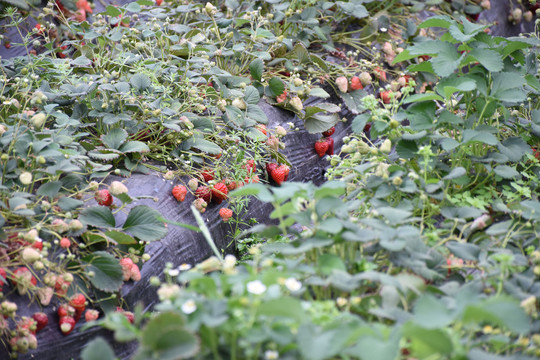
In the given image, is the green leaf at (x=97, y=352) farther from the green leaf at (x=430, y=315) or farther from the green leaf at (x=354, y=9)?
the green leaf at (x=354, y=9)

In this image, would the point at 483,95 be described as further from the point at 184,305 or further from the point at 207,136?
the point at 184,305

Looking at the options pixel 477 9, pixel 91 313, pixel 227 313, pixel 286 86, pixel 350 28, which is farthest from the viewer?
pixel 477 9

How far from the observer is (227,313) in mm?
805

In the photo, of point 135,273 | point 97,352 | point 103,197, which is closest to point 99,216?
point 103,197

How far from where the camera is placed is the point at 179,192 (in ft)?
5.59

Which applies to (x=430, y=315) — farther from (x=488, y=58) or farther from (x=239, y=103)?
(x=239, y=103)

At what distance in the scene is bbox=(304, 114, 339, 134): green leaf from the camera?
2.22 metres

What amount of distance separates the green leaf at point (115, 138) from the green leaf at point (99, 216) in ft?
1.00

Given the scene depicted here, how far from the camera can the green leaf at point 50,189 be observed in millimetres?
1352

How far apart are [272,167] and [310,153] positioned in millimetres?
364

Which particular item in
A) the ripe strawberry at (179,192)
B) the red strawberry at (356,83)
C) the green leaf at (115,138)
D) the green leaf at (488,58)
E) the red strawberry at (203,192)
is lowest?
the red strawberry at (356,83)

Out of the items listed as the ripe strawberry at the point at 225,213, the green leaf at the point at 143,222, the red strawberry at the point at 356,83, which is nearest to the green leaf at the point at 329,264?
the green leaf at the point at 143,222

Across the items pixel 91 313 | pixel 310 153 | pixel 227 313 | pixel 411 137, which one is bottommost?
pixel 310 153

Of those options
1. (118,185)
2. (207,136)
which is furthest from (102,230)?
(207,136)
